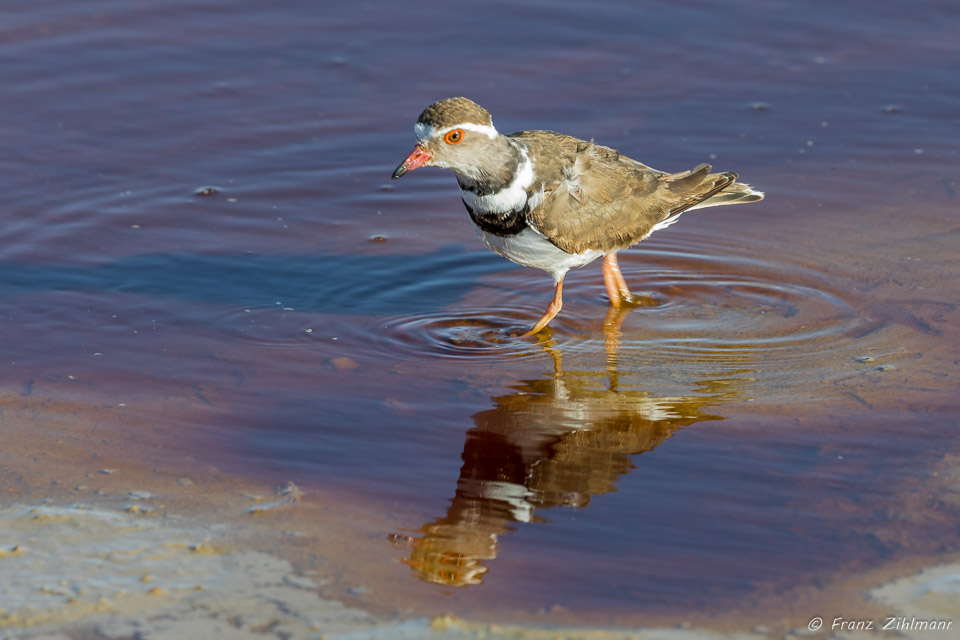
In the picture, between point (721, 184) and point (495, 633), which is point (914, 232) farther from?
point (495, 633)

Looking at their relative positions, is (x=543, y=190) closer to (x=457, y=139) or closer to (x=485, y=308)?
(x=457, y=139)

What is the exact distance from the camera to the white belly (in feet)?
22.9

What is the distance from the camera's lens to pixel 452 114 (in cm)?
681

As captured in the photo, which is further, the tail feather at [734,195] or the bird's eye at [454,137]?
the tail feather at [734,195]

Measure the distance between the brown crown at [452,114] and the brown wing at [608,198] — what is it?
Result: 1.94 feet

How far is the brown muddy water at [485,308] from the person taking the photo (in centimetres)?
505

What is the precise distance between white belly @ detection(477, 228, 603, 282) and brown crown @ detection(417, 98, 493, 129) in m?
0.71

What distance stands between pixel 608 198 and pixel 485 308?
3.61ft

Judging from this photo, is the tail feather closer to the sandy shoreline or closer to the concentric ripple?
the concentric ripple

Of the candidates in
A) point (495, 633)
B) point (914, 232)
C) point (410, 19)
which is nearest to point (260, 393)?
point (495, 633)

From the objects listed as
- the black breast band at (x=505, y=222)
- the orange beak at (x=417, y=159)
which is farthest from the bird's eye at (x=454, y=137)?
the black breast band at (x=505, y=222)

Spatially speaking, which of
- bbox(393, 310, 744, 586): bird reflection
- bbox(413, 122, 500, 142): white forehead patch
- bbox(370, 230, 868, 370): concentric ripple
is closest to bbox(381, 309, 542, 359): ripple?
bbox(370, 230, 868, 370): concentric ripple

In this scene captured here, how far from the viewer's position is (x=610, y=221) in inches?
285

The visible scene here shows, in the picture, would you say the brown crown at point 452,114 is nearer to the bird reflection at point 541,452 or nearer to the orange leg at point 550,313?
the orange leg at point 550,313
